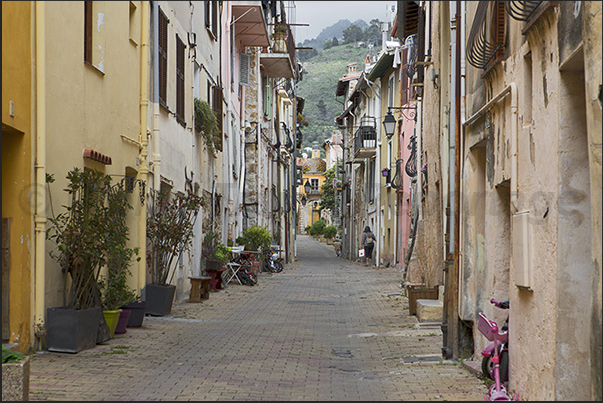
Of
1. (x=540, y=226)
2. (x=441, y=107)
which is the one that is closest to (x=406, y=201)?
(x=441, y=107)

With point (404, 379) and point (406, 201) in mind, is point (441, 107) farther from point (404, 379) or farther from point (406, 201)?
point (406, 201)

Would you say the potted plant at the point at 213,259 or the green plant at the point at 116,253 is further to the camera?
the potted plant at the point at 213,259

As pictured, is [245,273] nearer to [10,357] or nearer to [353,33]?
[10,357]

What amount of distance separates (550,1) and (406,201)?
24.0 metres

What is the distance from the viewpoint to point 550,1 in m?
5.58

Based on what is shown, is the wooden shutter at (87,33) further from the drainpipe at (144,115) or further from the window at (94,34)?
the drainpipe at (144,115)

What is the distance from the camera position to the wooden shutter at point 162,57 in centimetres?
1424

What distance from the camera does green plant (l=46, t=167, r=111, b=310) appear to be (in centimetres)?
919

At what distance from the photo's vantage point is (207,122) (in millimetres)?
18938

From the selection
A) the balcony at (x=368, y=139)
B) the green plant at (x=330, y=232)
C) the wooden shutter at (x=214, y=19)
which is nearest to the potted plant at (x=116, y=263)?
the wooden shutter at (x=214, y=19)

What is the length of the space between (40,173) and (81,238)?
96 centimetres

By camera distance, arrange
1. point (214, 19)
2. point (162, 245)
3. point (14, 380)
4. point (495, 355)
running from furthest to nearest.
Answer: point (214, 19) → point (162, 245) → point (495, 355) → point (14, 380)

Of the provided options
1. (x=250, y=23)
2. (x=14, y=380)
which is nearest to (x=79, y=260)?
(x=14, y=380)

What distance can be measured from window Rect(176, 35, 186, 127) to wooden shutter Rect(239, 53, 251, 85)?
Result: 10461mm
